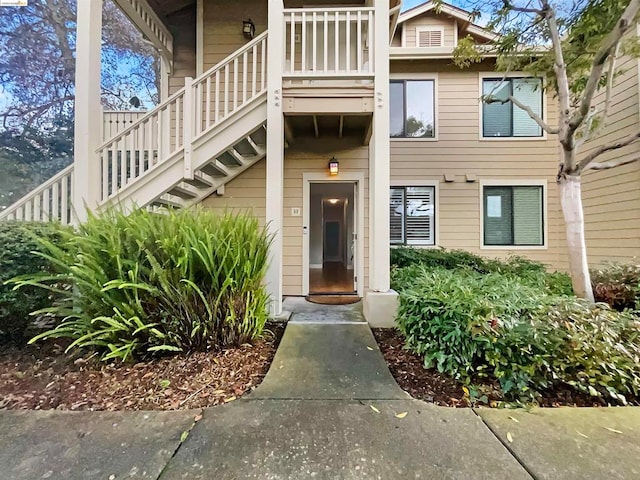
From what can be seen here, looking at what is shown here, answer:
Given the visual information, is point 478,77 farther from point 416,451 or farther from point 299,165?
point 416,451

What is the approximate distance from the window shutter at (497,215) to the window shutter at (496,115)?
46.6 inches

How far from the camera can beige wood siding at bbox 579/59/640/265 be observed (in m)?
5.32

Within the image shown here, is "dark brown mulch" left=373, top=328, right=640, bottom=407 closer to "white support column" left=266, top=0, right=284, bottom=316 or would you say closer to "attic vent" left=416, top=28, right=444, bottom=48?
"white support column" left=266, top=0, right=284, bottom=316

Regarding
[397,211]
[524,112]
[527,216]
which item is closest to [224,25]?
Answer: [397,211]

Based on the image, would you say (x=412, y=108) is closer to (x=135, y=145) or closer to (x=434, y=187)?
(x=434, y=187)

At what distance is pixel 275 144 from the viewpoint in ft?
13.1

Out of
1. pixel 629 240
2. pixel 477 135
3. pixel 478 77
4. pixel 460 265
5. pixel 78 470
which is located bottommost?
pixel 78 470

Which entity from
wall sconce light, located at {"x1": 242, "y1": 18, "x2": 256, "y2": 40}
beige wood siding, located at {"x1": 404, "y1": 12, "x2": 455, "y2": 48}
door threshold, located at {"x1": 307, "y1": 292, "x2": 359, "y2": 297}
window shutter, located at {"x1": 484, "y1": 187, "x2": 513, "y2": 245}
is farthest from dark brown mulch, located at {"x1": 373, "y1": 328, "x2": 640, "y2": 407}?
beige wood siding, located at {"x1": 404, "y1": 12, "x2": 455, "y2": 48}

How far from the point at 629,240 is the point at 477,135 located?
3148 mm

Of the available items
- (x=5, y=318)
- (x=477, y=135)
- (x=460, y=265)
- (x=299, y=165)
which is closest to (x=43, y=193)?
(x=5, y=318)

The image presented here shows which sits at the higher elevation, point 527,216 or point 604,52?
point 604,52

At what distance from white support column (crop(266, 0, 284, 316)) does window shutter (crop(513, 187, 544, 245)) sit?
5104 millimetres

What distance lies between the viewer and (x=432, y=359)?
2590mm

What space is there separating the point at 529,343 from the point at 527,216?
508cm
